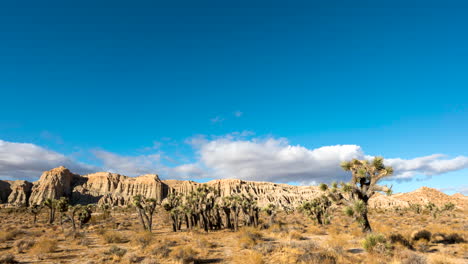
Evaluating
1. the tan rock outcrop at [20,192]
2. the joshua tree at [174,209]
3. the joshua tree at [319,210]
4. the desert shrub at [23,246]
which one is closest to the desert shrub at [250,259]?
the desert shrub at [23,246]

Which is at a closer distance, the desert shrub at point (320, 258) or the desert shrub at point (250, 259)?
the desert shrub at point (320, 258)

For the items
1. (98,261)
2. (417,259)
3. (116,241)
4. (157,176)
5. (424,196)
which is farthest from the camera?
(157,176)

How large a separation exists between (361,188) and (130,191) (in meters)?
133

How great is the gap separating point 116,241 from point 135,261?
28.9 feet

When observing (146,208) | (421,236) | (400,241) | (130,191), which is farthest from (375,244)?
(130,191)

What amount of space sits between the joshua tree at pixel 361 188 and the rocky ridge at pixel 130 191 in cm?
8116

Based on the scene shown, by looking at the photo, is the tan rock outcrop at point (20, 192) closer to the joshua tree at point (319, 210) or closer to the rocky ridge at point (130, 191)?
the rocky ridge at point (130, 191)

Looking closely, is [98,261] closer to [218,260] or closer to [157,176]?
[218,260]

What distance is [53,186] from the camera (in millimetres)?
109750

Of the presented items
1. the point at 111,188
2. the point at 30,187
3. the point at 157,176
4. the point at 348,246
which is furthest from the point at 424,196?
→ the point at 30,187

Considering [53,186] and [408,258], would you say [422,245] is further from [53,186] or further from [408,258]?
[53,186]

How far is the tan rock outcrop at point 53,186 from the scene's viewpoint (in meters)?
105

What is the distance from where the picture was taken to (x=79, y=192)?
12000 centimetres

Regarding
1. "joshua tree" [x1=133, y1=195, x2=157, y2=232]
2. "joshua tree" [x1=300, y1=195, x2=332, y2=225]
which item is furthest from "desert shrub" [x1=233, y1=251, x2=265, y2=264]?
"joshua tree" [x1=300, y1=195, x2=332, y2=225]
